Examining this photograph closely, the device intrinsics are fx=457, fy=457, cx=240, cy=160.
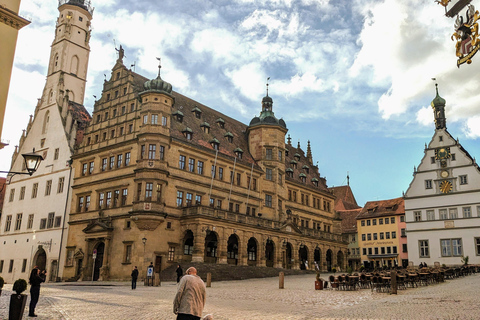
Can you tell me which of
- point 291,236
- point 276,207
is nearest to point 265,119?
point 276,207

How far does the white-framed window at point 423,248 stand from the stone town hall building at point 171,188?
44.2 ft

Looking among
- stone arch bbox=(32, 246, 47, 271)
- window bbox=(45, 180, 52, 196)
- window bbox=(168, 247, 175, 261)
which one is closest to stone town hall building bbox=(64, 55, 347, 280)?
window bbox=(168, 247, 175, 261)

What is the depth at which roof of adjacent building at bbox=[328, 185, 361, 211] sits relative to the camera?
99.5 metres

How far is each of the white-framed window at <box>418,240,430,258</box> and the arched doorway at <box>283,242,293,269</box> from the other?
1675cm

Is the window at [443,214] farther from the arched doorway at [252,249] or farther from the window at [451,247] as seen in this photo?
the arched doorway at [252,249]

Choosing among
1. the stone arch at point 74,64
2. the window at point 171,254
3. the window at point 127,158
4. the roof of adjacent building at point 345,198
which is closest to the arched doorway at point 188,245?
the window at point 171,254

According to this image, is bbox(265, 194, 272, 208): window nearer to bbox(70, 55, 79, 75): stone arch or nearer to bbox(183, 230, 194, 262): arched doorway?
bbox(183, 230, 194, 262): arched doorway

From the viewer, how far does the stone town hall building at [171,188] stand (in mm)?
42969

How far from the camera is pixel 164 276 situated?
40.1m

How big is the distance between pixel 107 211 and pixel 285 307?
32.1 m

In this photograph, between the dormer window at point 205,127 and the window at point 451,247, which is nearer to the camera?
the dormer window at point 205,127

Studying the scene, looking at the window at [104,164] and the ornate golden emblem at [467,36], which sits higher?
the window at [104,164]

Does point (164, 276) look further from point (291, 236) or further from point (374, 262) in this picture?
point (374, 262)

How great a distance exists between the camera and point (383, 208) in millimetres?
77375
